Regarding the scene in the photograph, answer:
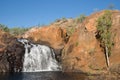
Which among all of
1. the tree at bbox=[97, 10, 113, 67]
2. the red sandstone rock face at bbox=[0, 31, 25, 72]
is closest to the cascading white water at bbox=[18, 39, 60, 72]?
the red sandstone rock face at bbox=[0, 31, 25, 72]

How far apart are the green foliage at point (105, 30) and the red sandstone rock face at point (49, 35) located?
2071cm

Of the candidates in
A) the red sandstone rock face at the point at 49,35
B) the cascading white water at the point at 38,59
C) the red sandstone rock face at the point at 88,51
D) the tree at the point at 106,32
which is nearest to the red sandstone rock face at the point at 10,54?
the cascading white water at the point at 38,59

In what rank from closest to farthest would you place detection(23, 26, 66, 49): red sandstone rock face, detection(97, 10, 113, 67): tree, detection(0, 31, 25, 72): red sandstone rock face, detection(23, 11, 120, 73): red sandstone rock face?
detection(97, 10, 113, 67): tree, detection(23, 11, 120, 73): red sandstone rock face, detection(0, 31, 25, 72): red sandstone rock face, detection(23, 26, 66, 49): red sandstone rock face

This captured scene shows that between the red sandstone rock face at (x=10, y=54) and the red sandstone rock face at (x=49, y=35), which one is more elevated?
the red sandstone rock face at (x=49, y=35)

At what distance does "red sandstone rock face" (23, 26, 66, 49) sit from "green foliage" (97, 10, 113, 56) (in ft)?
68.0

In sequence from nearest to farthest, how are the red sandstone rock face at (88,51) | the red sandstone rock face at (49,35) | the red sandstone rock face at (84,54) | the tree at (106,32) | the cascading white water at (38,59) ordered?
the tree at (106,32)
the red sandstone rock face at (88,51)
the red sandstone rock face at (84,54)
the cascading white water at (38,59)
the red sandstone rock face at (49,35)

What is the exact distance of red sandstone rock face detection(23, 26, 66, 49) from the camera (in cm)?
7386

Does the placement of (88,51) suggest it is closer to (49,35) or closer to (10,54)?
(10,54)

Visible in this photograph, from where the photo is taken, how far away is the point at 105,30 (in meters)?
52.7

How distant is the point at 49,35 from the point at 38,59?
1611 centimetres

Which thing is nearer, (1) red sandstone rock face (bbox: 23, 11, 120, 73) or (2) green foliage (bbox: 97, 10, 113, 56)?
(2) green foliage (bbox: 97, 10, 113, 56)

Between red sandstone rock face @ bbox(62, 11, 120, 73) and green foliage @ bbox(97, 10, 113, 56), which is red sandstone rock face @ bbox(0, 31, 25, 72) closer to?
red sandstone rock face @ bbox(62, 11, 120, 73)

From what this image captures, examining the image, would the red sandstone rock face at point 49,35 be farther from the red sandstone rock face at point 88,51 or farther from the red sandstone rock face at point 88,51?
the red sandstone rock face at point 88,51

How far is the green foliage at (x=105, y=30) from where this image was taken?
52031 millimetres
